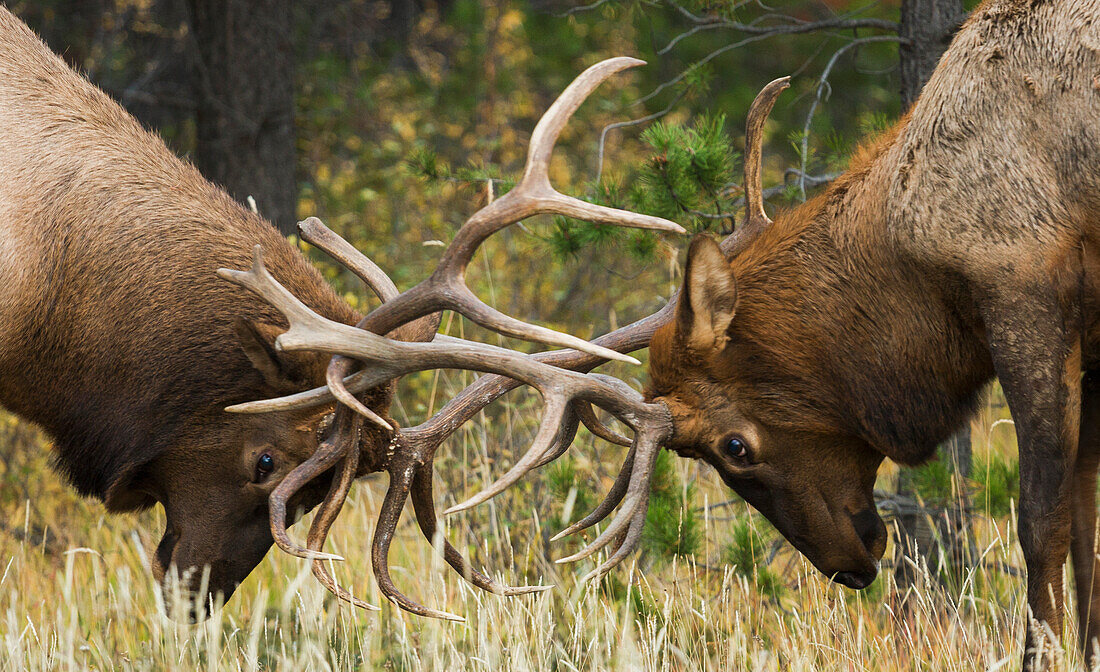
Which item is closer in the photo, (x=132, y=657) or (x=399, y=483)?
(x=399, y=483)

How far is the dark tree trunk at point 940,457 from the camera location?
503cm

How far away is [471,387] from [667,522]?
3.69ft

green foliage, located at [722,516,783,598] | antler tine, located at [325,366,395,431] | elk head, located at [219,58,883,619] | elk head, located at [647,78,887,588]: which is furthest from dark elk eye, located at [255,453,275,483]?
green foliage, located at [722,516,783,598]

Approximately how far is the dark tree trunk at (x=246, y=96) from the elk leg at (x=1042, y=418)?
16.7 feet

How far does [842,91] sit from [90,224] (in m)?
9.27

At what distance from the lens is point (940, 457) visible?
5.29 metres

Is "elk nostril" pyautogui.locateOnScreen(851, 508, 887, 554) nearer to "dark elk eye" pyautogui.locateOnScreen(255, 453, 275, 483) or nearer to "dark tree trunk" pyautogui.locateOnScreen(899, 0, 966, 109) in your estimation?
"dark tree trunk" pyautogui.locateOnScreen(899, 0, 966, 109)

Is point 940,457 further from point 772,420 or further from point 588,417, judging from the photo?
point 588,417

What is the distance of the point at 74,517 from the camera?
705 cm

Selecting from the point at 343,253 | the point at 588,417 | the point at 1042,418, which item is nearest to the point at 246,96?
the point at 343,253

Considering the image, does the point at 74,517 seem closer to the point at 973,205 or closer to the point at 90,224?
the point at 90,224

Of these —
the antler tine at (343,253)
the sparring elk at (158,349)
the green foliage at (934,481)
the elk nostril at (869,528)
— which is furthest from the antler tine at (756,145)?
the antler tine at (343,253)

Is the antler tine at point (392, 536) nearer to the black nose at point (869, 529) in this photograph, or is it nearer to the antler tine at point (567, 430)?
the antler tine at point (567, 430)

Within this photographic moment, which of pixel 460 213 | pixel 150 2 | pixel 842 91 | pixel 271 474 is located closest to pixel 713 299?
pixel 271 474
